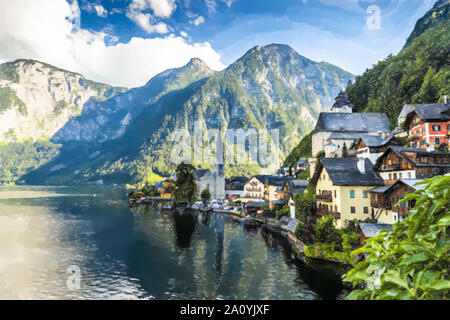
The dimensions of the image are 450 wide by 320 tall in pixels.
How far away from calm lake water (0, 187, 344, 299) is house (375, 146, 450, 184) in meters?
14.8

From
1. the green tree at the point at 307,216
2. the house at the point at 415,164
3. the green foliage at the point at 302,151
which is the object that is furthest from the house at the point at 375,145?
the green foliage at the point at 302,151

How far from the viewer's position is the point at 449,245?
2555 millimetres

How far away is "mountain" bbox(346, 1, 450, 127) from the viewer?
2964 inches

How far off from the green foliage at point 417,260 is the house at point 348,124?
278 feet

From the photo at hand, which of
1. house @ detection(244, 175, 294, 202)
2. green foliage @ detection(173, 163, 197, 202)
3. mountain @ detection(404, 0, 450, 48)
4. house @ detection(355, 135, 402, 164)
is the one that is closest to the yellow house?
house @ detection(355, 135, 402, 164)

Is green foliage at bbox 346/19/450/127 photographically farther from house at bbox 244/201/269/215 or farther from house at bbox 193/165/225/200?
house at bbox 193/165/225/200

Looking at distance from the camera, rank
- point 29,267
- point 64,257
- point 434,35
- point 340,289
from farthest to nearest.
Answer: point 434,35, point 64,257, point 29,267, point 340,289

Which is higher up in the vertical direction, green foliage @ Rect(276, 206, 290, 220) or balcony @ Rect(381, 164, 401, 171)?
balcony @ Rect(381, 164, 401, 171)

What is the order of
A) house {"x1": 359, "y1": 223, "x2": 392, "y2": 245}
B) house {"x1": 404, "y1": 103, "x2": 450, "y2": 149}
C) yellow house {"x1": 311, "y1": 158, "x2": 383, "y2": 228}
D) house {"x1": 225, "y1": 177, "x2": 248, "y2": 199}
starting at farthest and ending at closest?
house {"x1": 225, "y1": 177, "x2": 248, "y2": 199} < house {"x1": 404, "y1": 103, "x2": 450, "y2": 149} < yellow house {"x1": 311, "y1": 158, "x2": 383, "y2": 228} < house {"x1": 359, "y1": 223, "x2": 392, "y2": 245}

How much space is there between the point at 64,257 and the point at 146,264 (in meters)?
12.9

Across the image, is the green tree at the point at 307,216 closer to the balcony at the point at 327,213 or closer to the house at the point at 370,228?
the balcony at the point at 327,213

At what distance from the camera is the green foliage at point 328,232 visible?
125ft

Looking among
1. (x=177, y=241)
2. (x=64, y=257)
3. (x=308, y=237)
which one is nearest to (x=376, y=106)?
(x=308, y=237)
